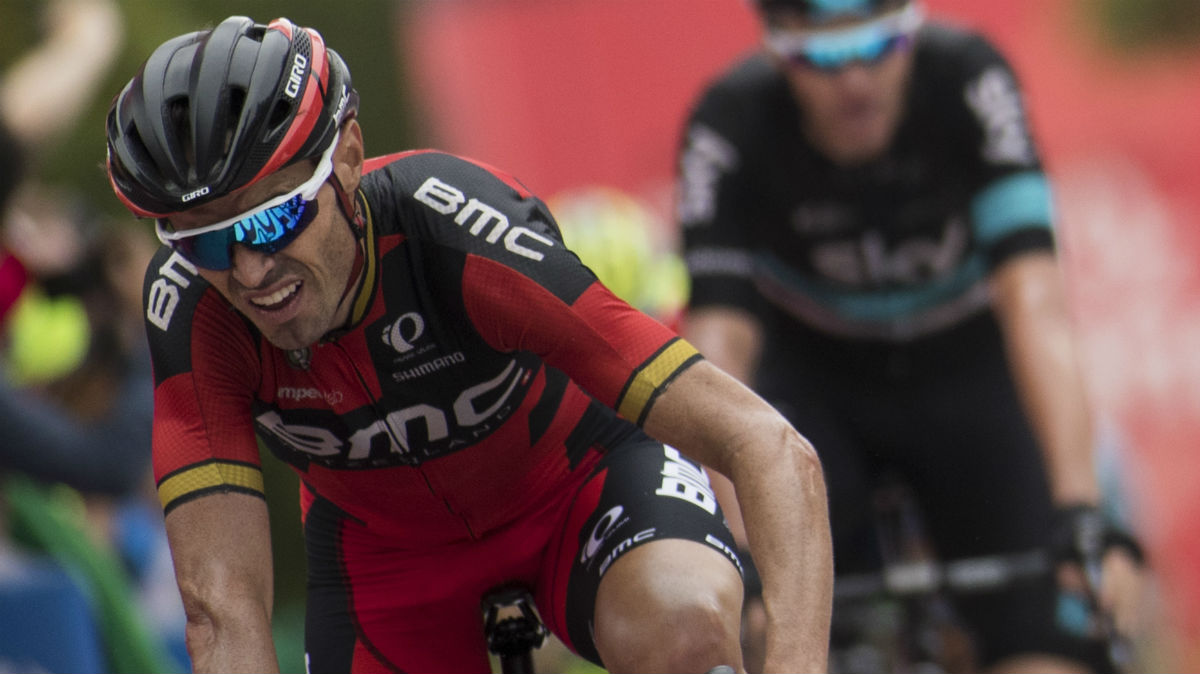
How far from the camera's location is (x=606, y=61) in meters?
11.5

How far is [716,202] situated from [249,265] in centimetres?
251

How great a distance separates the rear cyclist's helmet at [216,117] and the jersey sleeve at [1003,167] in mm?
2586

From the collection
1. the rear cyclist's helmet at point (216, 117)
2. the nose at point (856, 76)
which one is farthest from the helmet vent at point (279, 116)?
the nose at point (856, 76)

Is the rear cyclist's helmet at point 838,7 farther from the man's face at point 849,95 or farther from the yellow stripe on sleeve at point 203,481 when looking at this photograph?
the yellow stripe on sleeve at point 203,481

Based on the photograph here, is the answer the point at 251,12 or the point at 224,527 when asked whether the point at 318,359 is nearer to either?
the point at 224,527

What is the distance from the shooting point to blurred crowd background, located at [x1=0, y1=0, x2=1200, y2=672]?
5.98 metres

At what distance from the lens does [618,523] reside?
11.8 ft

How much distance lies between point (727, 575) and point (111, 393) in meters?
4.55

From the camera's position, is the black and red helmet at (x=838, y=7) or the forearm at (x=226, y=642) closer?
the forearm at (x=226, y=642)

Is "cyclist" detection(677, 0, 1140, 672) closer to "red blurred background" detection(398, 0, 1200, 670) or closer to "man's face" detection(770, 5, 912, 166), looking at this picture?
"man's face" detection(770, 5, 912, 166)

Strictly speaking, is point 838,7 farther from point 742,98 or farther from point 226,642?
point 226,642

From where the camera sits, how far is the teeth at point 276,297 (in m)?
3.22

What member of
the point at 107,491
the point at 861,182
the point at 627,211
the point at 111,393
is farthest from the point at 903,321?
the point at 627,211

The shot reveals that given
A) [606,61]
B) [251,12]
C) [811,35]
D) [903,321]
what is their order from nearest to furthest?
[811,35]
[903,321]
[606,61]
[251,12]
